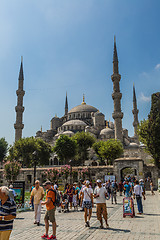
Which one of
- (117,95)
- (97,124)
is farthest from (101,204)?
(97,124)

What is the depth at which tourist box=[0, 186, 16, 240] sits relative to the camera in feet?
11.1

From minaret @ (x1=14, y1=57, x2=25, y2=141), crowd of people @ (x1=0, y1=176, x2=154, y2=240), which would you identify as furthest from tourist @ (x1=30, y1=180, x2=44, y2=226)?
minaret @ (x1=14, y1=57, x2=25, y2=141)

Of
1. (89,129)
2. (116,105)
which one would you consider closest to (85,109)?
(89,129)

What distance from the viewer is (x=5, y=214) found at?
3441 millimetres

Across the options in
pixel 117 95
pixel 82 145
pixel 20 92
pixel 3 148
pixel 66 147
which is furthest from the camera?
pixel 20 92

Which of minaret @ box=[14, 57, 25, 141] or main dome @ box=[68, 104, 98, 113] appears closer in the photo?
minaret @ box=[14, 57, 25, 141]

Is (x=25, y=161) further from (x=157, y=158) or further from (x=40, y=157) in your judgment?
(x=157, y=158)

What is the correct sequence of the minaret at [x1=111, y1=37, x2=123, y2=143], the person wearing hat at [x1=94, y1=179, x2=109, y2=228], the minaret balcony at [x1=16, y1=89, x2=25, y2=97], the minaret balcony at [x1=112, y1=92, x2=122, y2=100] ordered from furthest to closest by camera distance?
1. the minaret balcony at [x1=16, y1=89, x2=25, y2=97]
2. the minaret balcony at [x1=112, y1=92, x2=122, y2=100]
3. the minaret at [x1=111, y1=37, x2=123, y2=143]
4. the person wearing hat at [x1=94, y1=179, x2=109, y2=228]

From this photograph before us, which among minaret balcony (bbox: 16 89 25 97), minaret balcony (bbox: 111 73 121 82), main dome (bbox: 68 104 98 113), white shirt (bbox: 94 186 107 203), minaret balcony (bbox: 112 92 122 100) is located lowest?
white shirt (bbox: 94 186 107 203)

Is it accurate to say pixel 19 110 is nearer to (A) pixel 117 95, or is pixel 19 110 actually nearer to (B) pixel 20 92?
(B) pixel 20 92

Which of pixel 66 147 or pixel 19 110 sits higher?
pixel 19 110

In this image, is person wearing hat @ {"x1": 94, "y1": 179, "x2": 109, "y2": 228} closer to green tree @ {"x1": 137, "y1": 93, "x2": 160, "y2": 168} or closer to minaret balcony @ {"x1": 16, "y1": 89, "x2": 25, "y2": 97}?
green tree @ {"x1": 137, "y1": 93, "x2": 160, "y2": 168}

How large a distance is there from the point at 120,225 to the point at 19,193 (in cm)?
637

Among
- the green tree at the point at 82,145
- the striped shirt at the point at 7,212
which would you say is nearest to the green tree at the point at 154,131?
the striped shirt at the point at 7,212
